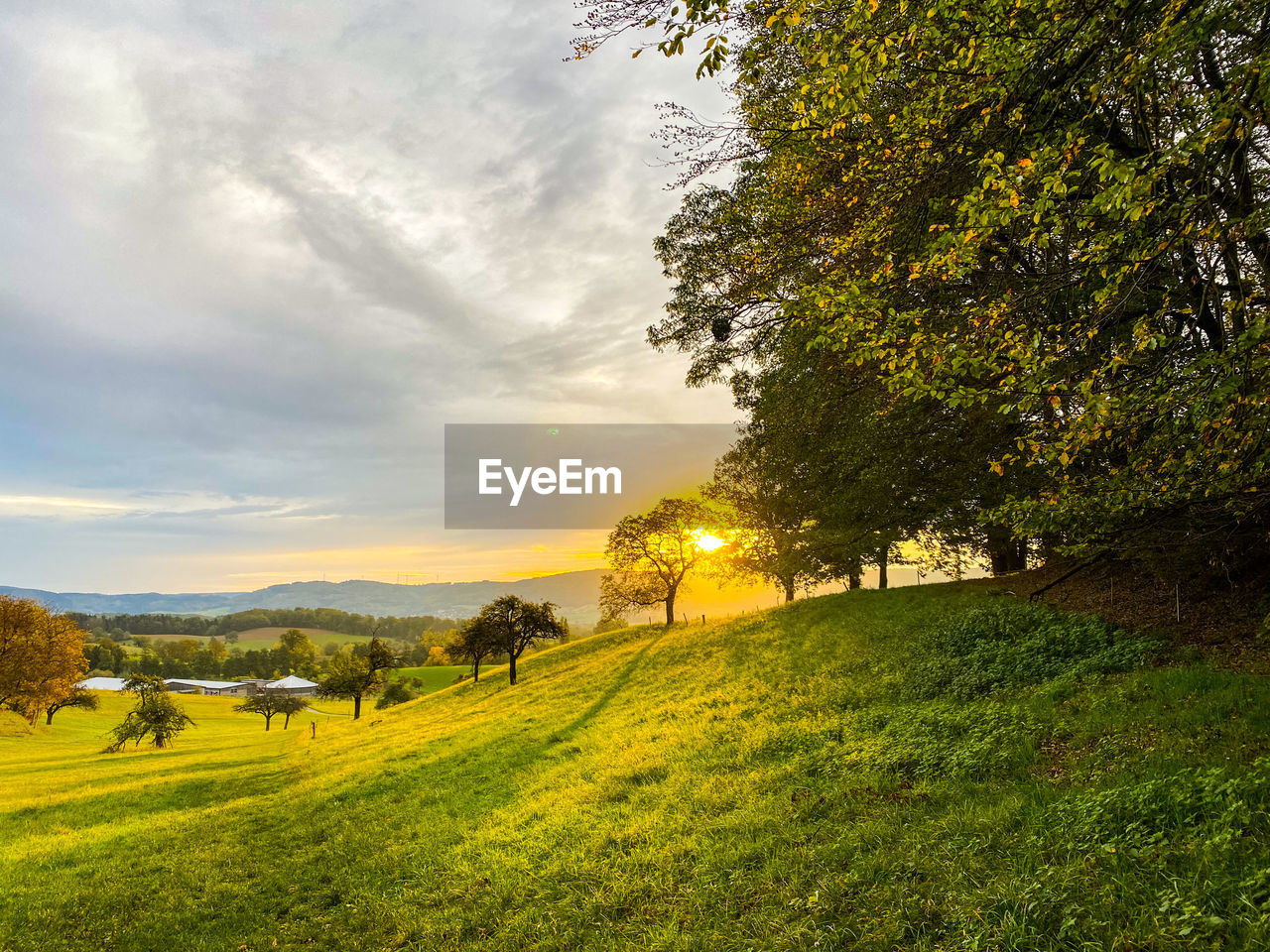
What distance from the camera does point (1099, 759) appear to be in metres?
7.28

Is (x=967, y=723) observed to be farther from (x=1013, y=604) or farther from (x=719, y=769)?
(x=1013, y=604)

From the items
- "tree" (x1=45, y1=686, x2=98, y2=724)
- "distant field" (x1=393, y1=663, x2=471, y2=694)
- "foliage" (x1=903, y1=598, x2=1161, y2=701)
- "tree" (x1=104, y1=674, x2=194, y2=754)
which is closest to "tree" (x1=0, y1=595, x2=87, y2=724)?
"tree" (x1=104, y1=674, x2=194, y2=754)

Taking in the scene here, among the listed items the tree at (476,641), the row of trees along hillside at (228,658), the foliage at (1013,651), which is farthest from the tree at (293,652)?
the foliage at (1013,651)

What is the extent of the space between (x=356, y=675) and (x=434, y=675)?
42.8 m

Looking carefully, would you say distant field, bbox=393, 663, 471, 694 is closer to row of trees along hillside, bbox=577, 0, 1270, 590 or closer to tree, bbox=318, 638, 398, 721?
tree, bbox=318, 638, 398, 721

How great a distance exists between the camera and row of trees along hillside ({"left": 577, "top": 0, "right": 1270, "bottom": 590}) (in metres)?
5.46

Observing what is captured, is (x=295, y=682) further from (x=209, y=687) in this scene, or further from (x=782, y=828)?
(x=782, y=828)

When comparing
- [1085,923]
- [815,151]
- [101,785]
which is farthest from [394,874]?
[101,785]

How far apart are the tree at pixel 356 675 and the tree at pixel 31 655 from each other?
18.0 m

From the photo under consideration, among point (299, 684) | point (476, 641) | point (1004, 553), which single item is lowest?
point (299, 684)

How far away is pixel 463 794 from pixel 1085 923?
40.6 ft

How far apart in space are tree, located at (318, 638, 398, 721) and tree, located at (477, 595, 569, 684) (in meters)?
14.6

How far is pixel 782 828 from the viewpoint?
26.2ft

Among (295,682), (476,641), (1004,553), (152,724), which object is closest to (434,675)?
(295,682)
